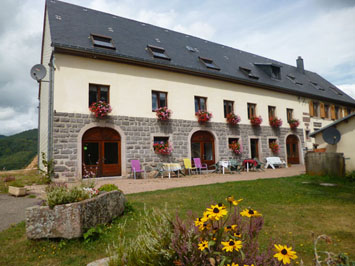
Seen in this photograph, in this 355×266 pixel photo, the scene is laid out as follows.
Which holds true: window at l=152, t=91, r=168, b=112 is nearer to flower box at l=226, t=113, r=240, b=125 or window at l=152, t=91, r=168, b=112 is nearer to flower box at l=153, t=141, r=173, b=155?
flower box at l=153, t=141, r=173, b=155

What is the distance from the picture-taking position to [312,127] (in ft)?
62.6

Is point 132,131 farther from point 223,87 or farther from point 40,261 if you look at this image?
point 40,261

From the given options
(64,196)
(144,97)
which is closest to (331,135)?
(144,97)

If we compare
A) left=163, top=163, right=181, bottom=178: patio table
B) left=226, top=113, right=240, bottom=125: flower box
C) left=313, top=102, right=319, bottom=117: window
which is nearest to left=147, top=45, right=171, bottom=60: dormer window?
left=226, top=113, right=240, bottom=125: flower box

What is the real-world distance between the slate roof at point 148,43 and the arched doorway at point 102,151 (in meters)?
3.47

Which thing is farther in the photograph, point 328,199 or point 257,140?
point 257,140

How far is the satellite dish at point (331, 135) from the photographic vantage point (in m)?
9.95

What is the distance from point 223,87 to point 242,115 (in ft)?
7.05

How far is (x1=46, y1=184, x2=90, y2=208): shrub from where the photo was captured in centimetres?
365

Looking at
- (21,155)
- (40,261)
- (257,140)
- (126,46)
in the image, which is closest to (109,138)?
(126,46)

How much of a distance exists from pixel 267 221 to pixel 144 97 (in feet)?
29.3

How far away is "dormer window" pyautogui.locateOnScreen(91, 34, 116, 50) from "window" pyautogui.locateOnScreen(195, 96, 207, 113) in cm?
516

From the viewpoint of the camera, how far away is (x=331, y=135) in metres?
10.1

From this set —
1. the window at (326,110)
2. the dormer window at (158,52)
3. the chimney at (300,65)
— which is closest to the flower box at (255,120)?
the dormer window at (158,52)
